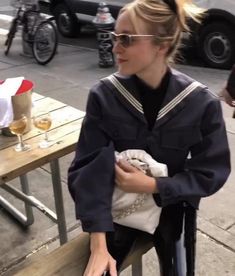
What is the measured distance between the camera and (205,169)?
1.78 m

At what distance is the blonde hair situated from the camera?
1689 millimetres

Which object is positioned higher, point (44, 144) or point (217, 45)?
point (44, 144)

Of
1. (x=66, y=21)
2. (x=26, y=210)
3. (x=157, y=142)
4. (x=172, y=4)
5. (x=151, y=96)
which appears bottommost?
(x=66, y=21)

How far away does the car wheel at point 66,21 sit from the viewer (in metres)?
8.70

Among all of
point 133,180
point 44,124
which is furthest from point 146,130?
point 44,124

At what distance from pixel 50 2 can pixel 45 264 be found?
7.93m

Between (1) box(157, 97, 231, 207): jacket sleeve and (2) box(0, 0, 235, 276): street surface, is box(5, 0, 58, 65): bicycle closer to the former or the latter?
(2) box(0, 0, 235, 276): street surface

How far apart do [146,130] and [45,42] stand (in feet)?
18.2

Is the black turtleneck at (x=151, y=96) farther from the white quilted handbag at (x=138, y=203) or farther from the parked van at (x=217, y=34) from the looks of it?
the parked van at (x=217, y=34)

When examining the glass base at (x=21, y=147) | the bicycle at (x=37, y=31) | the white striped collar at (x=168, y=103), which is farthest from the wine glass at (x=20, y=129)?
the bicycle at (x=37, y=31)

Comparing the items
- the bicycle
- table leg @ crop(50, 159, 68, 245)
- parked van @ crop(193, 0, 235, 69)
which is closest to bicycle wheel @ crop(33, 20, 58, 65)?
the bicycle

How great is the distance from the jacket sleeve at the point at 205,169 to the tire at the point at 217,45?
4.67 meters

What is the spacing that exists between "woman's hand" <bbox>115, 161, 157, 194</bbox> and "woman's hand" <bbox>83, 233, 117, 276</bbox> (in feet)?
0.72

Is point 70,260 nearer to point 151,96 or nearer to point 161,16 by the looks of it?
point 151,96
